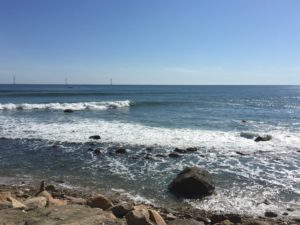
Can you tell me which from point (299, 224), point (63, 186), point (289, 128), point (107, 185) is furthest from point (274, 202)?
point (289, 128)

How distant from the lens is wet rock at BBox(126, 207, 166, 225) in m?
6.96

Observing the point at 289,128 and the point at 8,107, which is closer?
the point at 289,128

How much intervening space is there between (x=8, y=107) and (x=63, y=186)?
3381cm

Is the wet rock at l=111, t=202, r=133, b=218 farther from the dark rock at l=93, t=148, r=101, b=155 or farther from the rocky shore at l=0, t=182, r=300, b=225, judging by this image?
the dark rock at l=93, t=148, r=101, b=155

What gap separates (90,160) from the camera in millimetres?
15641

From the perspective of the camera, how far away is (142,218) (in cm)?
700

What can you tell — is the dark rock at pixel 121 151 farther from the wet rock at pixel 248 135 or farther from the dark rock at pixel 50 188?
the wet rock at pixel 248 135

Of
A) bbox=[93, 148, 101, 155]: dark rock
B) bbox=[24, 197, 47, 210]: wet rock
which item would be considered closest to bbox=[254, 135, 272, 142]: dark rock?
bbox=[93, 148, 101, 155]: dark rock

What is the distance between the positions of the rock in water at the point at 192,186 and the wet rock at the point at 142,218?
159 inches

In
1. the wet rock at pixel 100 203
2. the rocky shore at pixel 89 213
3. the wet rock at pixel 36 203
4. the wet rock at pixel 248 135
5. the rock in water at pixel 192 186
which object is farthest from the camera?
the wet rock at pixel 248 135

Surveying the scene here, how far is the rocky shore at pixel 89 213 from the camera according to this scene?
21.8 ft

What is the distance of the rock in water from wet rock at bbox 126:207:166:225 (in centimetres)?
405

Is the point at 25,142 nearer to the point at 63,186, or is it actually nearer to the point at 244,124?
the point at 63,186

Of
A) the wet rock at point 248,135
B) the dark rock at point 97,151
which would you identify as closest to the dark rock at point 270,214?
the dark rock at point 97,151
